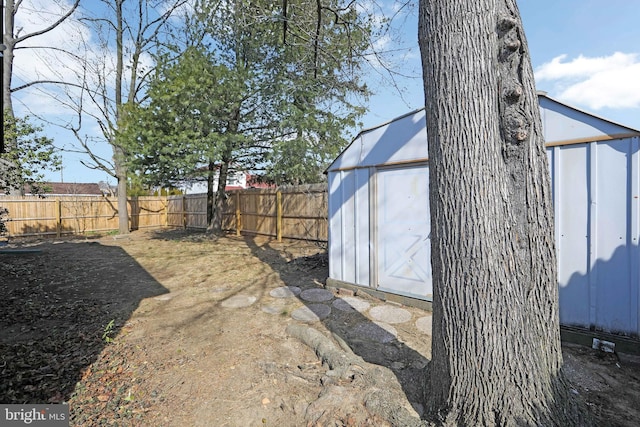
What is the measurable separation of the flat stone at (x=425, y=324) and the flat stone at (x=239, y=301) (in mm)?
2364

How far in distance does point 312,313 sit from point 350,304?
0.63m

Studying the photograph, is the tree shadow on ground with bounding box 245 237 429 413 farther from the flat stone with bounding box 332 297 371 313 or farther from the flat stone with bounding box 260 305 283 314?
the flat stone with bounding box 260 305 283 314

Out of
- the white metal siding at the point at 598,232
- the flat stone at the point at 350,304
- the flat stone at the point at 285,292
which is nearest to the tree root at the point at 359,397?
the flat stone at the point at 350,304

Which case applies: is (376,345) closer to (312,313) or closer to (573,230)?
(312,313)

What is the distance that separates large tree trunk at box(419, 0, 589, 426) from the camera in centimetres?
169

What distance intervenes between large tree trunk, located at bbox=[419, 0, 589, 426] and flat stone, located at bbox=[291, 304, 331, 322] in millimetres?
2263

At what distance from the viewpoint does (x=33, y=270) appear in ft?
20.0

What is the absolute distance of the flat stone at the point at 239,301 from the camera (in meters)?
4.38

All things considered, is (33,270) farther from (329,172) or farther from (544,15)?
(544,15)

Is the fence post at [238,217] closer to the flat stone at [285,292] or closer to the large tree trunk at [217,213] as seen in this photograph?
the large tree trunk at [217,213]

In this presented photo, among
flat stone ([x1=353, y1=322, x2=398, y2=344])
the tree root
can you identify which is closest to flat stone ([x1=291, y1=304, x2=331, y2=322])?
flat stone ([x1=353, y1=322, x2=398, y2=344])

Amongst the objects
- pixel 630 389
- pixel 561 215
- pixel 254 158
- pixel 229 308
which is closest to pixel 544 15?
pixel 561 215

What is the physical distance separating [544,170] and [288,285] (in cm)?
438

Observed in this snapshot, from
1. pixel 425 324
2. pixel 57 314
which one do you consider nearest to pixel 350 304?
pixel 425 324
